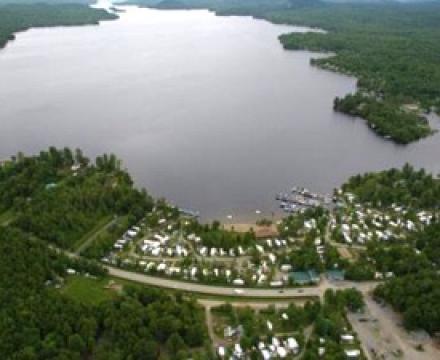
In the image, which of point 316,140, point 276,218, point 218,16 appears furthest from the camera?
point 218,16

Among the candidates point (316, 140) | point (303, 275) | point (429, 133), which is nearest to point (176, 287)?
point (303, 275)

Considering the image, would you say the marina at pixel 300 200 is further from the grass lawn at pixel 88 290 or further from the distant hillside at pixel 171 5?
the distant hillside at pixel 171 5

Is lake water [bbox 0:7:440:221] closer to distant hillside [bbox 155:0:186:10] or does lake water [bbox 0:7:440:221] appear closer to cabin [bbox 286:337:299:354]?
cabin [bbox 286:337:299:354]

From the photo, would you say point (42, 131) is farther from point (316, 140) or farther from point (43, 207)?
point (316, 140)

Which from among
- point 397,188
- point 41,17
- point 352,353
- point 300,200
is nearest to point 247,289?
point 352,353

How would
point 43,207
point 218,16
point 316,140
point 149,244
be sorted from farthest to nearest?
1. point 218,16
2. point 316,140
3. point 43,207
4. point 149,244

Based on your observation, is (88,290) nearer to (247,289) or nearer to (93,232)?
(93,232)

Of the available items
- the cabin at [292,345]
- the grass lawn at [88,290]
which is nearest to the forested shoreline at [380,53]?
the cabin at [292,345]
